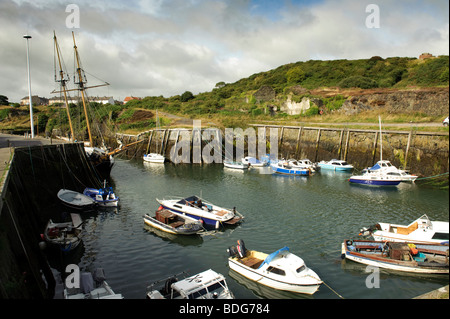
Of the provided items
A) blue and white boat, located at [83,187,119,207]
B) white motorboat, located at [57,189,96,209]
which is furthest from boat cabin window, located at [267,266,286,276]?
white motorboat, located at [57,189,96,209]

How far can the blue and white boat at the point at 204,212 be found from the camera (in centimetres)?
2248

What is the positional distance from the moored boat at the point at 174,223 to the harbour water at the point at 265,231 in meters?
0.60

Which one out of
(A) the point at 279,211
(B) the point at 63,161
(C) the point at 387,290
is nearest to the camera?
(C) the point at 387,290

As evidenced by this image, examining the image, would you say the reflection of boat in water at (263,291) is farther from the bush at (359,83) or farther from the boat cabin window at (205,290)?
the bush at (359,83)

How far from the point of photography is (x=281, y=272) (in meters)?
14.5

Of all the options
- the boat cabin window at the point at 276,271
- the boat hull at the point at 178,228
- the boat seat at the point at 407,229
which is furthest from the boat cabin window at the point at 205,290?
the boat seat at the point at 407,229

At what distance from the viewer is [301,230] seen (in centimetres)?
2170

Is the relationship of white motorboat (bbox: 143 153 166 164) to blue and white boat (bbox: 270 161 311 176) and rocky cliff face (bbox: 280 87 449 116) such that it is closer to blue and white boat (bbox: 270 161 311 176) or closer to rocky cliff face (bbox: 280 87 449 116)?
blue and white boat (bbox: 270 161 311 176)

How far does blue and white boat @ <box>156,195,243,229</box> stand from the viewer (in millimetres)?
22484

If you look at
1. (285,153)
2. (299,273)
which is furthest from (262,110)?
(299,273)

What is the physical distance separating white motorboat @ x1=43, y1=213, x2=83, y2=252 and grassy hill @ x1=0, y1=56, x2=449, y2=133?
51.7 m

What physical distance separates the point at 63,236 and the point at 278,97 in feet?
268
